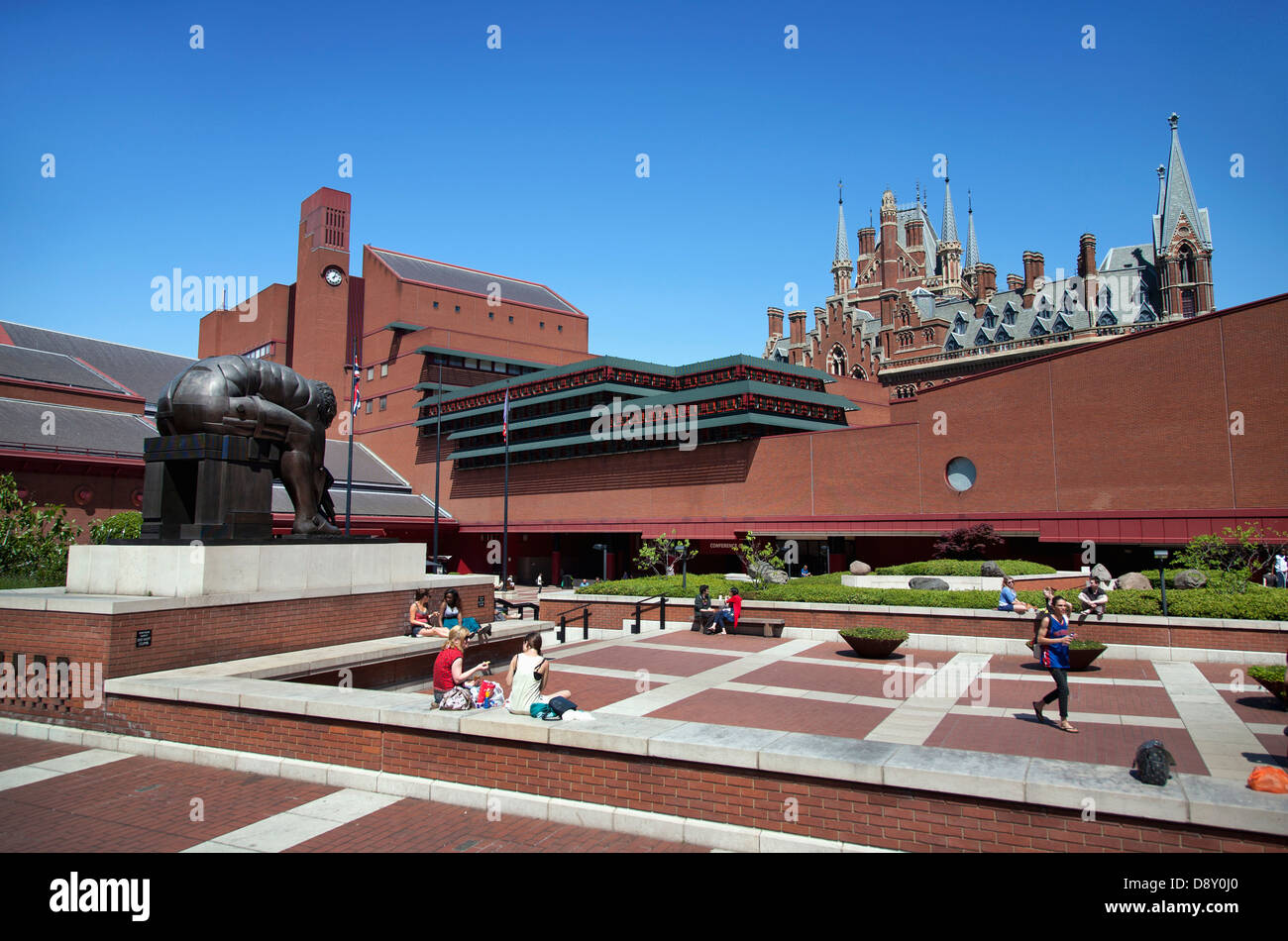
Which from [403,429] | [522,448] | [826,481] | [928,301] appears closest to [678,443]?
[826,481]

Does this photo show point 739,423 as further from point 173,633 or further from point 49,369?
point 49,369

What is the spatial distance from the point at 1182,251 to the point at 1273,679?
276 feet

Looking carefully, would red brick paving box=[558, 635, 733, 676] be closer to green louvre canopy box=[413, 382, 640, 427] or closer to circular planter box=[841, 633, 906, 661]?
circular planter box=[841, 633, 906, 661]

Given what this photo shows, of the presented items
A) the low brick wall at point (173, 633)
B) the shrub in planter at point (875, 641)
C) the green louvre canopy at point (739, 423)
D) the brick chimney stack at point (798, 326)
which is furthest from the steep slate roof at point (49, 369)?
the brick chimney stack at point (798, 326)

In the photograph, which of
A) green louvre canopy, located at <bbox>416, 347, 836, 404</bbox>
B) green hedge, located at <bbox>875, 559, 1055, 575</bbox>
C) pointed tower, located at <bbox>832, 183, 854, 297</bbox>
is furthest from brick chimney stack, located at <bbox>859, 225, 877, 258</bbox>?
green hedge, located at <bbox>875, 559, 1055, 575</bbox>

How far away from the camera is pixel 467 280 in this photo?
236 feet

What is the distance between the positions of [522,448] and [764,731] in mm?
46639

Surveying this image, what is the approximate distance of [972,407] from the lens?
118 ft

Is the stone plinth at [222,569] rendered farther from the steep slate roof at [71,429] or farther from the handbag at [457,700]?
the steep slate roof at [71,429]

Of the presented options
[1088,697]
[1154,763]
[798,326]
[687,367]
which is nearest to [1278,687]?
[1088,697]

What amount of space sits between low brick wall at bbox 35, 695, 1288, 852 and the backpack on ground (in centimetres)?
34

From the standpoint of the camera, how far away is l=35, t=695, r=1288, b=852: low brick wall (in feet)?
18.2
